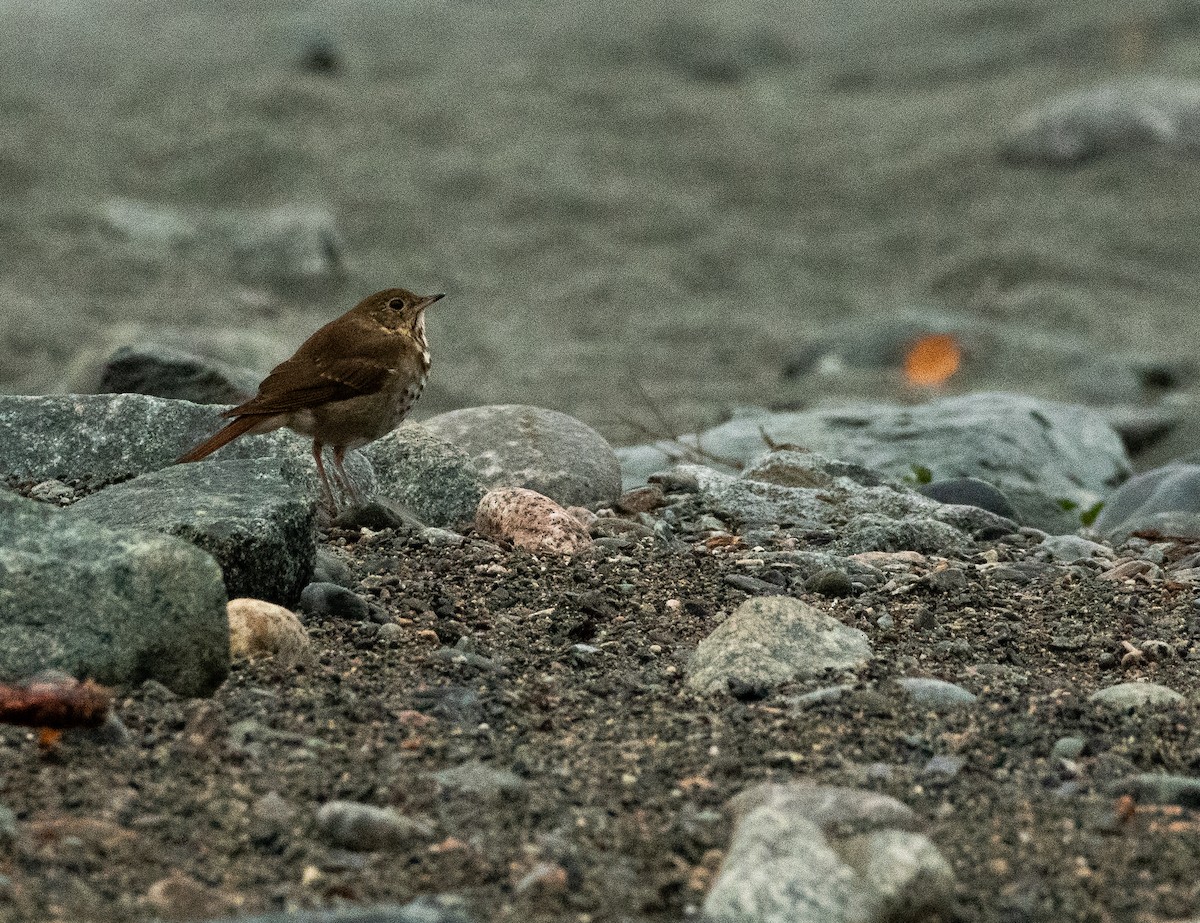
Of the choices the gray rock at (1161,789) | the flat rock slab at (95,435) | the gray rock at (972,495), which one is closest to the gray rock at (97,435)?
the flat rock slab at (95,435)

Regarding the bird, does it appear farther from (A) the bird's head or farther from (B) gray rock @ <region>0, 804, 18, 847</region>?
(B) gray rock @ <region>0, 804, 18, 847</region>

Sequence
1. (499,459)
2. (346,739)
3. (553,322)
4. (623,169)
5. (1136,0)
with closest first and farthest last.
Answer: (346,739) → (499,459) → (553,322) → (623,169) → (1136,0)

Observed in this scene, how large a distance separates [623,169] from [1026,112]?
172 inches

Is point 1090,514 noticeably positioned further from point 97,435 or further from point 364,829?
point 364,829

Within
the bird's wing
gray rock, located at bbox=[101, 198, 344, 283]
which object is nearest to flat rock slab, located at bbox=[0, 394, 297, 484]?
the bird's wing

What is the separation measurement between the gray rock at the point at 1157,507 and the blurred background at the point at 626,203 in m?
1.92

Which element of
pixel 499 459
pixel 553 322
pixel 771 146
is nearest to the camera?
pixel 499 459

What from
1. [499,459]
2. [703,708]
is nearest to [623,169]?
[499,459]

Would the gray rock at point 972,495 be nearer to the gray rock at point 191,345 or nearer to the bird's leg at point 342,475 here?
the bird's leg at point 342,475

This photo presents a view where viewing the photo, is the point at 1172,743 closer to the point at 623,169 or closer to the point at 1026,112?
the point at 623,169

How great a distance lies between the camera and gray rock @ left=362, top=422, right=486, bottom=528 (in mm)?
5289

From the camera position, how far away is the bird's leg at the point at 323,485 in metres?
5.02

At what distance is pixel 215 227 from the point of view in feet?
43.5

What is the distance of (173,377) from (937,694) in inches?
160
